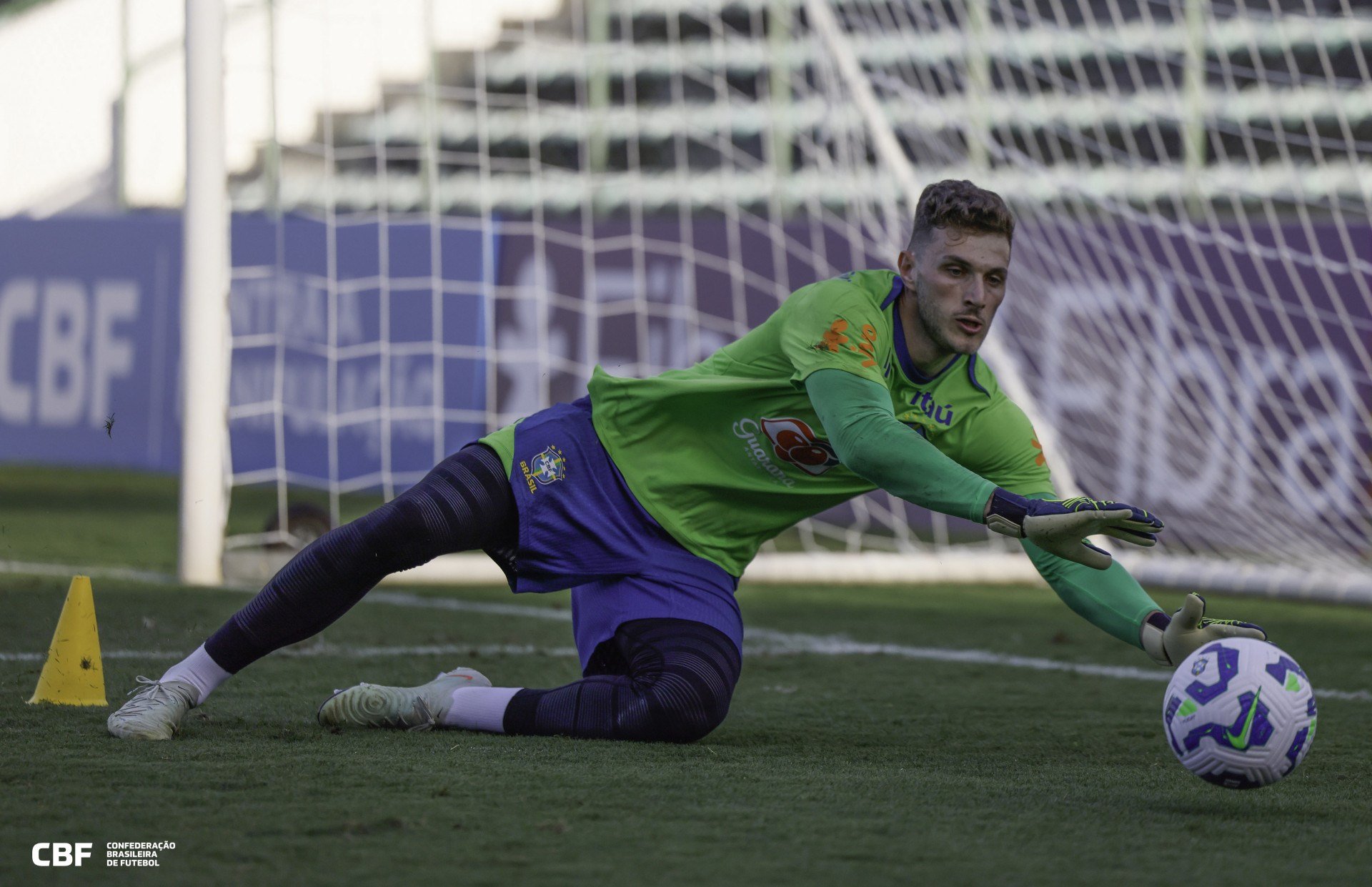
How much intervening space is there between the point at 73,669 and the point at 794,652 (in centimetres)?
224

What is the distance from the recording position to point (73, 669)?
11.1 feet

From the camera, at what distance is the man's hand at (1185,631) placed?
2779 mm

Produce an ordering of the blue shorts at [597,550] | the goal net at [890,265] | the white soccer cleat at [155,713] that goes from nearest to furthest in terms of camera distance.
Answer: the white soccer cleat at [155,713], the blue shorts at [597,550], the goal net at [890,265]

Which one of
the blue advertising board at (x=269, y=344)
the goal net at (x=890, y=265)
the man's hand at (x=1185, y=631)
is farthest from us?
the blue advertising board at (x=269, y=344)

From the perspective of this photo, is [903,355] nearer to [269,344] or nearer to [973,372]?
[973,372]

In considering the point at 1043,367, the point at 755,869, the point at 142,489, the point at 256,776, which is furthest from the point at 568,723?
the point at 142,489

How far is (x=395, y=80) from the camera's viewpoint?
927 centimetres

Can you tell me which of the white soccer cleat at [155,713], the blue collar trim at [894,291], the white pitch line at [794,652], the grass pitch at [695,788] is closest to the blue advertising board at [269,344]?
the white pitch line at [794,652]

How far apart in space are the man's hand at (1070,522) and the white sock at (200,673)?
1.54 metres

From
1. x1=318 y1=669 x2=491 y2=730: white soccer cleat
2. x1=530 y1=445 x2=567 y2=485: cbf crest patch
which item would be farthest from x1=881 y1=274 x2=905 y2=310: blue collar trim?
x1=318 y1=669 x2=491 y2=730: white soccer cleat

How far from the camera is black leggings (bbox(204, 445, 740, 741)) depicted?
314 cm

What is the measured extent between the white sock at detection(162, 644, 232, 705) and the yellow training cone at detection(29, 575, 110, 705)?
1.13ft

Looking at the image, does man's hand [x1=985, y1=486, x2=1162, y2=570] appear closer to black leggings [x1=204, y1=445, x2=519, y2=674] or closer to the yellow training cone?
black leggings [x1=204, y1=445, x2=519, y2=674]

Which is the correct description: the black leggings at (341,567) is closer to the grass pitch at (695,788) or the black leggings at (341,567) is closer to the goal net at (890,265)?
the grass pitch at (695,788)
